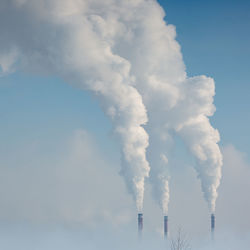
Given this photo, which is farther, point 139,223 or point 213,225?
point 213,225

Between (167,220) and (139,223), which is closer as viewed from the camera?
(139,223)

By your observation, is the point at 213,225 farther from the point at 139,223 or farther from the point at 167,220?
the point at 139,223

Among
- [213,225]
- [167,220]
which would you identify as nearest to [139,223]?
[167,220]

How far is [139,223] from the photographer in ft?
258

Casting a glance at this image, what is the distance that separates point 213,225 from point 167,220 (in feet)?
40.7

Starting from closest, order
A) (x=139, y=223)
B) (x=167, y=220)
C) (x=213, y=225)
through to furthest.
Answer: (x=139, y=223) < (x=167, y=220) < (x=213, y=225)

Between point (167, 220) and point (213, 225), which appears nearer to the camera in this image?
point (167, 220)

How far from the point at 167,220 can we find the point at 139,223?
13.6m

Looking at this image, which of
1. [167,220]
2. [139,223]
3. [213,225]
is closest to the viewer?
[139,223]

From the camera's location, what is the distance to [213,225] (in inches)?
3816

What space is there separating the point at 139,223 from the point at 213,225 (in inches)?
985
